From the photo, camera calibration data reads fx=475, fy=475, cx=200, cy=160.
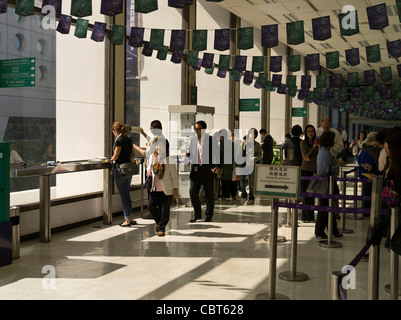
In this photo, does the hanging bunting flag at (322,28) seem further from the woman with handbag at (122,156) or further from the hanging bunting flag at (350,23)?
the woman with handbag at (122,156)

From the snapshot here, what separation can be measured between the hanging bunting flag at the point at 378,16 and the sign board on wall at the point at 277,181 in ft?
13.5

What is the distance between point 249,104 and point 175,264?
29.6 feet

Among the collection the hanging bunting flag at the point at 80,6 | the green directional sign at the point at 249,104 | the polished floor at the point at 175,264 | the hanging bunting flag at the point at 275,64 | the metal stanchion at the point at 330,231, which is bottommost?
the polished floor at the point at 175,264

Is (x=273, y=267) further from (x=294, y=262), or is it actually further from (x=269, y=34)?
(x=269, y=34)

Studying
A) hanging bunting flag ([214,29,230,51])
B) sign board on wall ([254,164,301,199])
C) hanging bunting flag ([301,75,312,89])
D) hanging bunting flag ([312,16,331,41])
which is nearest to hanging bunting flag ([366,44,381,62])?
hanging bunting flag ([312,16,331,41])

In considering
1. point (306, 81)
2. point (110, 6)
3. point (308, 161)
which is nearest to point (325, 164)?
point (308, 161)

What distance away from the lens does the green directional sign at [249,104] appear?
1352 centimetres

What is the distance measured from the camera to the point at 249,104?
1356 cm

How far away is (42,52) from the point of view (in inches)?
264

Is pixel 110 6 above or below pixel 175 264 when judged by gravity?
above

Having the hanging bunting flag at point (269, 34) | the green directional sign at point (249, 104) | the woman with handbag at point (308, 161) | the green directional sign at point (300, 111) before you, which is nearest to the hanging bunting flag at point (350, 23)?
the hanging bunting flag at point (269, 34)

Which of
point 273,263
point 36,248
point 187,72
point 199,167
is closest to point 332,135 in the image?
point 199,167

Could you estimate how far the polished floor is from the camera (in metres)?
4.18

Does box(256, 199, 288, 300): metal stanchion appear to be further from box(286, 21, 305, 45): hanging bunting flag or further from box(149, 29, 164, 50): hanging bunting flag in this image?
box(149, 29, 164, 50): hanging bunting flag
